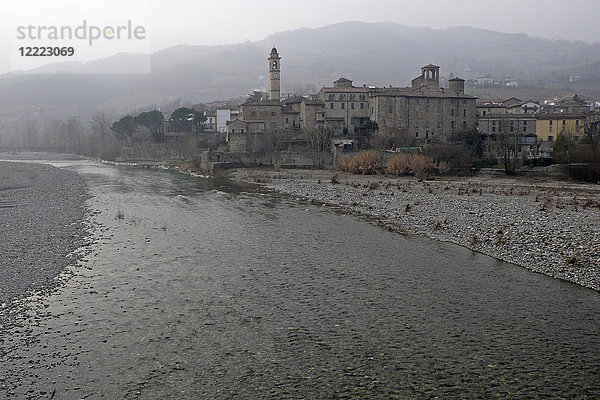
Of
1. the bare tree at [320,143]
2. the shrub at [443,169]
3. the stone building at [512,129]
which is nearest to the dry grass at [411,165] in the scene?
the shrub at [443,169]

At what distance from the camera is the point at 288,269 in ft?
43.1

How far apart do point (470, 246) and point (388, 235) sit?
9.50 ft

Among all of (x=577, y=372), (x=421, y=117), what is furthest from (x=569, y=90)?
(x=577, y=372)

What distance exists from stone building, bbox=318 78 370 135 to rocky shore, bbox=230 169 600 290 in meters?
16.1

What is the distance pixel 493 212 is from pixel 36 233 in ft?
52.9

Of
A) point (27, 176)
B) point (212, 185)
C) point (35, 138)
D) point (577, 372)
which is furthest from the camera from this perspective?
point (35, 138)

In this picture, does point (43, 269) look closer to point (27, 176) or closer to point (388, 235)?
point (388, 235)

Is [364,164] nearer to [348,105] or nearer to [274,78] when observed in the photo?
[348,105]

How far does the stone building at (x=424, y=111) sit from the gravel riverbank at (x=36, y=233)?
2886 centimetres

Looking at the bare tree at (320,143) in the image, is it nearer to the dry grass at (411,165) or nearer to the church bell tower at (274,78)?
the dry grass at (411,165)

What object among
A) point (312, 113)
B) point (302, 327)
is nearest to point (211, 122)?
point (312, 113)

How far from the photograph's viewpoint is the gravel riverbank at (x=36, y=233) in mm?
11820

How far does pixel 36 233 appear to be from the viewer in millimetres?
16672

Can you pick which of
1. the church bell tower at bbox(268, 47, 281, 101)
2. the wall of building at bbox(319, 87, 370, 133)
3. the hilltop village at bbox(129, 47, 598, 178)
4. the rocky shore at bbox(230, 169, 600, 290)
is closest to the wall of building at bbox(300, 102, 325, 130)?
the hilltop village at bbox(129, 47, 598, 178)
